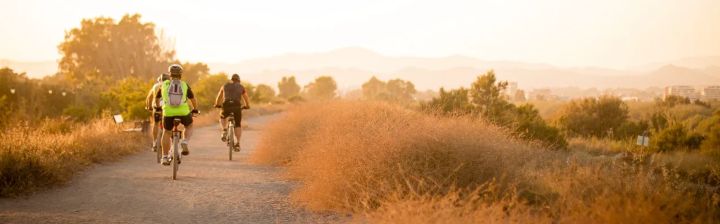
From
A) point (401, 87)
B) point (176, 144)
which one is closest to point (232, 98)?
point (176, 144)

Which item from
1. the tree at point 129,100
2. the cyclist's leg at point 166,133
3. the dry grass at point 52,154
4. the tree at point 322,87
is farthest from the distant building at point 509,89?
the tree at point 322,87

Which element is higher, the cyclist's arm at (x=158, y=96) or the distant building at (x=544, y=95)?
the cyclist's arm at (x=158, y=96)

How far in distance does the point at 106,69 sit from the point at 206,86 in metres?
27.3

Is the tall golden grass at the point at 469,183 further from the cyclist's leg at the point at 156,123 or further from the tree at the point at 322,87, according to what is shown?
the tree at the point at 322,87

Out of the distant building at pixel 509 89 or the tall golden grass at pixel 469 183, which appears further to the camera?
the distant building at pixel 509 89

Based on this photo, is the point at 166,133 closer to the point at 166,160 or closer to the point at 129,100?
the point at 166,160

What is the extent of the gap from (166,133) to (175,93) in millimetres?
850

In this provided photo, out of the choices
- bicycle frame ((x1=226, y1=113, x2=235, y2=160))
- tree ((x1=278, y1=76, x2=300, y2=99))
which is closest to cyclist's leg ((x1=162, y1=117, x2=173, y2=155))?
bicycle frame ((x1=226, y1=113, x2=235, y2=160))

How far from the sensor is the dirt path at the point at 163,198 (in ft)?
24.0

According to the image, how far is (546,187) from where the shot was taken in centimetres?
789

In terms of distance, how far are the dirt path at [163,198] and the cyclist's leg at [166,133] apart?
1.80ft

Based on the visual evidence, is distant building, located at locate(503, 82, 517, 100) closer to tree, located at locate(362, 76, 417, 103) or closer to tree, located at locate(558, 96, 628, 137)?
tree, located at locate(558, 96, 628, 137)

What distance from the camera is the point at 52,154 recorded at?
34.9 ft

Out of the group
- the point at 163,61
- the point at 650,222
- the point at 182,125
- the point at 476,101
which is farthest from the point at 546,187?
the point at 163,61
